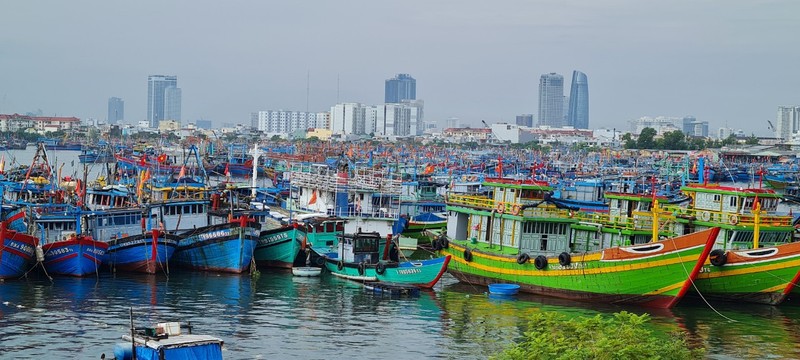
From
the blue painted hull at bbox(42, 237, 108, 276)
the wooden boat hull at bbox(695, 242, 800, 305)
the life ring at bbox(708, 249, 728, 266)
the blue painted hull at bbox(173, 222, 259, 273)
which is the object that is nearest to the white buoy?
the blue painted hull at bbox(173, 222, 259, 273)

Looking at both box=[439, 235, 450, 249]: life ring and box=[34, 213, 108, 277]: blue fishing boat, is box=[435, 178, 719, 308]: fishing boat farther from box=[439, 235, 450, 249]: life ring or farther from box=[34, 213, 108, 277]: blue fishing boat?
box=[34, 213, 108, 277]: blue fishing boat

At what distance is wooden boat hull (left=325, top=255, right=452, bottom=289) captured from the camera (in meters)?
44.0

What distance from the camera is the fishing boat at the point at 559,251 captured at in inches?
1572

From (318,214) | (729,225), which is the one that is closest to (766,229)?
(729,225)

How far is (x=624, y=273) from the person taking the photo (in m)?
40.7

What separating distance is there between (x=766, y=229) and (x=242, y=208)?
25.8 m

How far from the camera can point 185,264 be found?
48.2 m

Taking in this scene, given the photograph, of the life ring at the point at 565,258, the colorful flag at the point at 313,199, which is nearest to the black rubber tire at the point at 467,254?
the life ring at the point at 565,258

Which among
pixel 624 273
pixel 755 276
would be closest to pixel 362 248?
pixel 624 273

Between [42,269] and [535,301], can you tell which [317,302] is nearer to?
[535,301]

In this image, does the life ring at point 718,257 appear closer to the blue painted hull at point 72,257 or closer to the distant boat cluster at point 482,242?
the distant boat cluster at point 482,242

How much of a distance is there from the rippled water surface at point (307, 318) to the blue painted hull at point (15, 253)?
0.64m

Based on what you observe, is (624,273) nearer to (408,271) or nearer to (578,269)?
(578,269)

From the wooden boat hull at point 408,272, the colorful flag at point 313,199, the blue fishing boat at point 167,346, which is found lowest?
the wooden boat hull at point 408,272
